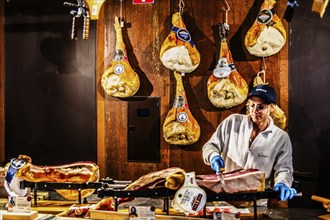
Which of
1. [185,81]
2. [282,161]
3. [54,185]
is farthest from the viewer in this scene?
[185,81]

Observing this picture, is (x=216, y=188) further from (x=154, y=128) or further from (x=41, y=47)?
(x=41, y=47)

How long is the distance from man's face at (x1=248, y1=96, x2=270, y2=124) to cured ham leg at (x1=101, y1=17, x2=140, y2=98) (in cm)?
163

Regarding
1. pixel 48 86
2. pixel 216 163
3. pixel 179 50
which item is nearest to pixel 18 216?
pixel 216 163

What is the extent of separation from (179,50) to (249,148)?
141 centimetres

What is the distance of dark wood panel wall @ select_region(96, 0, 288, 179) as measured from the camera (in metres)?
5.98

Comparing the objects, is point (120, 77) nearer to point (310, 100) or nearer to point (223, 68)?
point (223, 68)

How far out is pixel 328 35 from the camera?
5680 mm

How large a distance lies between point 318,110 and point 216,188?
253 cm

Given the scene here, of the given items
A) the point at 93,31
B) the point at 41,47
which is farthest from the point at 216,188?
the point at 41,47

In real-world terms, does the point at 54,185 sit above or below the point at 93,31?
below

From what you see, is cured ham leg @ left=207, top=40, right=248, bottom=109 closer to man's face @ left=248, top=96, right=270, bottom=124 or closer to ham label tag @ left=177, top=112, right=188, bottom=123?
ham label tag @ left=177, top=112, right=188, bottom=123

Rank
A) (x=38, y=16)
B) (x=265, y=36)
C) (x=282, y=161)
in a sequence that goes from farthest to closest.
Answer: (x=38, y=16)
(x=265, y=36)
(x=282, y=161)

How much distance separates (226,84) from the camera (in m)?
5.70

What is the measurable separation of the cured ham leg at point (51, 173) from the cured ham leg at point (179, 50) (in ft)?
6.30
